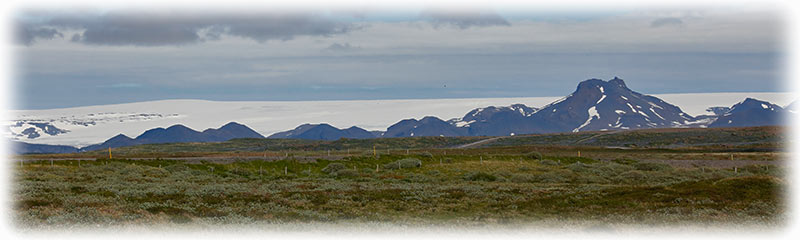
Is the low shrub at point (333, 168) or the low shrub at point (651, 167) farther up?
the low shrub at point (333, 168)


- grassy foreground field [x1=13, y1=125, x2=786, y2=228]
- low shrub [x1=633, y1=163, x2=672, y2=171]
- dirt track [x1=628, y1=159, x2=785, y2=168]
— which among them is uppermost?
grassy foreground field [x1=13, y1=125, x2=786, y2=228]

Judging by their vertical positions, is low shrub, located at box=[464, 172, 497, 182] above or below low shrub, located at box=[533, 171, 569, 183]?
above

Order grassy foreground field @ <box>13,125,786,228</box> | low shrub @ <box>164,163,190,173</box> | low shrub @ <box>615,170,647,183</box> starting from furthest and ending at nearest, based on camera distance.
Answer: low shrub @ <box>164,163,190,173</box> < low shrub @ <box>615,170,647,183</box> < grassy foreground field @ <box>13,125,786,228</box>

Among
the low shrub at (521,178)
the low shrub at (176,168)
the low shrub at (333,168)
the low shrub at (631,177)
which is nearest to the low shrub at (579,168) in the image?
the low shrub at (631,177)

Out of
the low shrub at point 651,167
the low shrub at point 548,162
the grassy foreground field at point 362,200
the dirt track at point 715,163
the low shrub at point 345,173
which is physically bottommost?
the dirt track at point 715,163

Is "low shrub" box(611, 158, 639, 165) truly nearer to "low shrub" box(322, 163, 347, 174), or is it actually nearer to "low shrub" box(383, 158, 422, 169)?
"low shrub" box(383, 158, 422, 169)

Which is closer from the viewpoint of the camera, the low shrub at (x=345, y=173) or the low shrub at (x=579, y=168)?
the low shrub at (x=345, y=173)

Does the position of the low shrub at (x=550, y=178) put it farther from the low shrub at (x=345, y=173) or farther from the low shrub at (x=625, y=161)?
the low shrub at (x=625, y=161)

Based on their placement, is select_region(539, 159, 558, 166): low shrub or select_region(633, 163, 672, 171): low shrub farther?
select_region(539, 159, 558, 166): low shrub

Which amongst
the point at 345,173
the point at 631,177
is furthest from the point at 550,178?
the point at 345,173

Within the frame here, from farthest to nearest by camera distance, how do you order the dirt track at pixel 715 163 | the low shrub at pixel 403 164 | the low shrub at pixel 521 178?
the dirt track at pixel 715 163
the low shrub at pixel 403 164
the low shrub at pixel 521 178

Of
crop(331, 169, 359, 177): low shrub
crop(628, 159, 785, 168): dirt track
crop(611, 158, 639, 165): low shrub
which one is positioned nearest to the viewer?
crop(331, 169, 359, 177): low shrub

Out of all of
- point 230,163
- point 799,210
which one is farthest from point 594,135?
point 799,210

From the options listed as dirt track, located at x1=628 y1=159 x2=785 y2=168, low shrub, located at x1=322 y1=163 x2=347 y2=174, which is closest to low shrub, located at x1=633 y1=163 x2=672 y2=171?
dirt track, located at x1=628 y1=159 x2=785 y2=168
